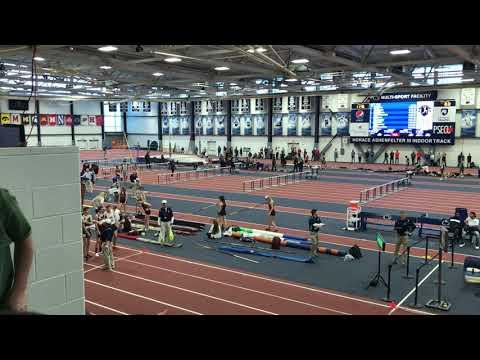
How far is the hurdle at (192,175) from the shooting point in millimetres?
34119

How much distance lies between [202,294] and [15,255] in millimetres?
8787

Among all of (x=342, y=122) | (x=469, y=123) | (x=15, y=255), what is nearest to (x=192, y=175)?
(x=342, y=122)

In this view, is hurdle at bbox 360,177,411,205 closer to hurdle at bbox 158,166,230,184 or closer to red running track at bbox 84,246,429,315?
red running track at bbox 84,246,429,315

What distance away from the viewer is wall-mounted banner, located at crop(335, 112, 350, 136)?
4838 centimetres

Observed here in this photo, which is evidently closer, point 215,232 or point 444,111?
point 215,232

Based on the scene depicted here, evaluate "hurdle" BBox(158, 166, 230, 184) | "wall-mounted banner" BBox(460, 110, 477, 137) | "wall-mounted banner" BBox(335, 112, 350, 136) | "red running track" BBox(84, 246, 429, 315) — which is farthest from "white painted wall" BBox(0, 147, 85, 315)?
"wall-mounted banner" BBox(335, 112, 350, 136)

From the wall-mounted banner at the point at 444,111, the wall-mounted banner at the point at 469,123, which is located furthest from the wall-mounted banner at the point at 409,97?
the wall-mounted banner at the point at 469,123

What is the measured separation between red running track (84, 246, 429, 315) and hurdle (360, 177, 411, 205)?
1274 cm

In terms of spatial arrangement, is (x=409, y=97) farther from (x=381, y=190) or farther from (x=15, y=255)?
(x=15, y=255)

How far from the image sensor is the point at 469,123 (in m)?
40.9
